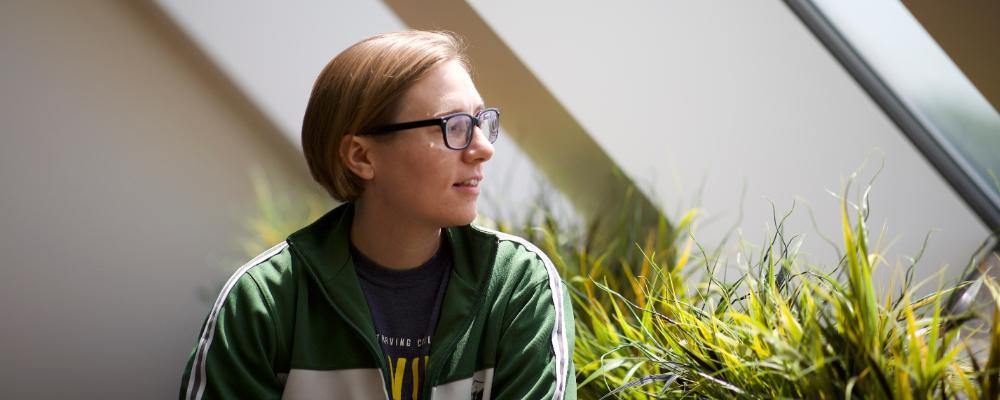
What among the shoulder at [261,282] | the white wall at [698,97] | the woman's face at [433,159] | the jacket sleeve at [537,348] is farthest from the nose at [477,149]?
the white wall at [698,97]

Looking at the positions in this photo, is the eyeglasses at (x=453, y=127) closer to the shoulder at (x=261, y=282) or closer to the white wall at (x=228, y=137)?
the shoulder at (x=261, y=282)

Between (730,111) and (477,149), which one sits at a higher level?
(477,149)

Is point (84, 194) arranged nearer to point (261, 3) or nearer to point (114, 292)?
point (114, 292)

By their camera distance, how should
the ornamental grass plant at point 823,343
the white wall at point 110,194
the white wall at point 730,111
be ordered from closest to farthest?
the ornamental grass plant at point 823,343 → the white wall at point 110,194 → the white wall at point 730,111

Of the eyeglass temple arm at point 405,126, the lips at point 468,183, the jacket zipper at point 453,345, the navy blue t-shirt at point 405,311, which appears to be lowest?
the jacket zipper at point 453,345

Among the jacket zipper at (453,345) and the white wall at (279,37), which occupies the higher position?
the white wall at (279,37)

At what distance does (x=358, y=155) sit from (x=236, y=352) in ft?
1.34

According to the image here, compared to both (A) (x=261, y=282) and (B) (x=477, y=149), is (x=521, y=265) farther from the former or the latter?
(A) (x=261, y=282)

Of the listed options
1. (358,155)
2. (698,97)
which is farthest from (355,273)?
(698,97)

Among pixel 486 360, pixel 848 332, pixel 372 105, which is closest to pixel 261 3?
pixel 372 105

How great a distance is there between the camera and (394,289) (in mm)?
1766

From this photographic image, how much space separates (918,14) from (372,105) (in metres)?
1.75

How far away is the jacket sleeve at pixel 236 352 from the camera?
5.28ft

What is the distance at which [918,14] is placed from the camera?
2682 millimetres
